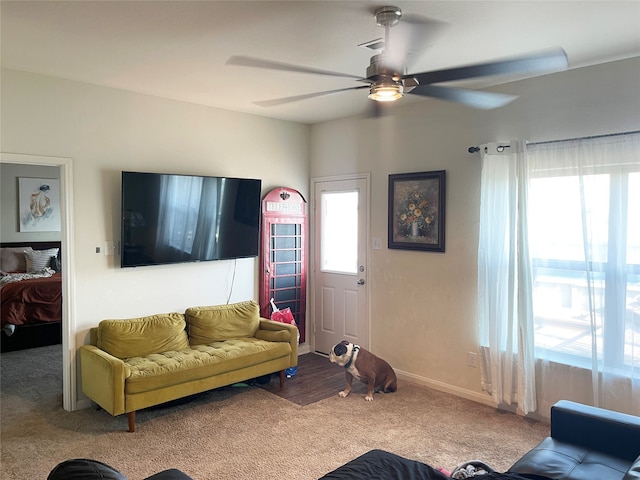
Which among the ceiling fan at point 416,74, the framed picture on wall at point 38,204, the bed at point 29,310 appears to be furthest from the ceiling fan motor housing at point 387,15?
the framed picture on wall at point 38,204

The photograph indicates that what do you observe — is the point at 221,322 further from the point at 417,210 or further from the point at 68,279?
the point at 417,210

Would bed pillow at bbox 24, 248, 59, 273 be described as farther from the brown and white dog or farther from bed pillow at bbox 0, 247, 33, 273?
the brown and white dog

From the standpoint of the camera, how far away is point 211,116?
15.6 feet

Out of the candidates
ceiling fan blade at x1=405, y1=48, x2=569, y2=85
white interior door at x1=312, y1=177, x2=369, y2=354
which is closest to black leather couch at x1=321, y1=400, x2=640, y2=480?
ceiling fan blade at x1=405, y1=48, x2=569, y2=85

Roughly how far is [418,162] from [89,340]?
331 centimetres

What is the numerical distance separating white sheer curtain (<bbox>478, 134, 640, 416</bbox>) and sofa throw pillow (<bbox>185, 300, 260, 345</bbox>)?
215 centimetres

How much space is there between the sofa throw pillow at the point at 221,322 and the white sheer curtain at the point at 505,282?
2156 millimetres

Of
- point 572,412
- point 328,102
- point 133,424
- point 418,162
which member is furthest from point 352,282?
point 572,412

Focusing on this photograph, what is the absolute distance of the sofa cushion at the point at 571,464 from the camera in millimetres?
2164

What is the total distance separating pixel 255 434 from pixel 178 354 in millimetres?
978

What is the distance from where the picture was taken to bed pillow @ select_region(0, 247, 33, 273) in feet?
22.7

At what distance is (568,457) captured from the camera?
2.34m

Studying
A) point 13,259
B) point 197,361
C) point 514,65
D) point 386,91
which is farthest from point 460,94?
point 13,259

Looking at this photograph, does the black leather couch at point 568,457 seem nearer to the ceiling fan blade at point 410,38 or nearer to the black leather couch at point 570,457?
the black leather couch at point 570,457
